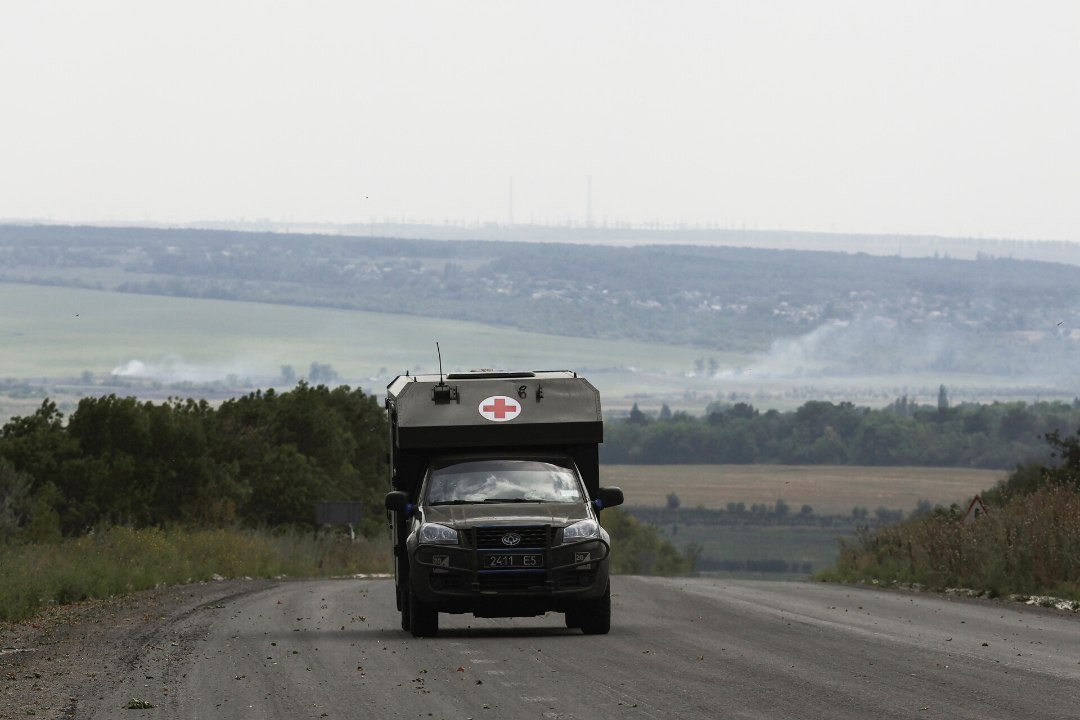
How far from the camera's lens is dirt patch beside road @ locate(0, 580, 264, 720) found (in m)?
14.7

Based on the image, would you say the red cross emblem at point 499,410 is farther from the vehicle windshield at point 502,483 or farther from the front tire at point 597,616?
the front tire at point 597,616

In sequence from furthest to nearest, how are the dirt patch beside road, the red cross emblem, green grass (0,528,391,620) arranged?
green grass (0,528,391,620) → the red cross emblem → the dirt patch beside road

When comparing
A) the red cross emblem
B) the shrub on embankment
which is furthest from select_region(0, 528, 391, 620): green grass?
the shrub on embankment

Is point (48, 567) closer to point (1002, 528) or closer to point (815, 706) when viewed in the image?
point (1002, 528)

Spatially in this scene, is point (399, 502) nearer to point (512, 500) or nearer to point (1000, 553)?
point (512, 500)

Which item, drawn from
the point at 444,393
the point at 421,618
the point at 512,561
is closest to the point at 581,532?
the point at 512,561

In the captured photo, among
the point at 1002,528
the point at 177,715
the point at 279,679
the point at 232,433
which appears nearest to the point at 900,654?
the point at 279,679

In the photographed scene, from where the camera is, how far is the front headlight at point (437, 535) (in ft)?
64.4

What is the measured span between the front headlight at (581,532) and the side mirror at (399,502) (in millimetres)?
2082

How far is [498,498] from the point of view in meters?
20.5

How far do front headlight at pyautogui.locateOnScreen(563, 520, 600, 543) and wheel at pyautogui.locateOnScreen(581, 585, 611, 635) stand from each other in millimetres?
833

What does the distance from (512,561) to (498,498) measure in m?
1.17

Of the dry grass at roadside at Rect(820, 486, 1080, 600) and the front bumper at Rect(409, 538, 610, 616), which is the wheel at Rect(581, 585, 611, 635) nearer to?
the front bumper at Rect(409, 538, 610, 616)

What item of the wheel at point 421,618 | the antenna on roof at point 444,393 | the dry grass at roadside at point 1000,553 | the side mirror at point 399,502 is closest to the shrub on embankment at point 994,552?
the dry grass at roadside at point 1000,553
